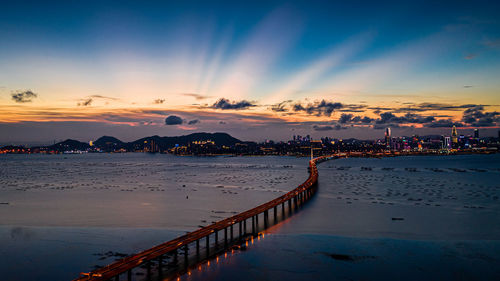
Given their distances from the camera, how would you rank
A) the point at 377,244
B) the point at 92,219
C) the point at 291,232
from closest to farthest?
the point at 377,244 < the point at 291,232 < the point at 92,219

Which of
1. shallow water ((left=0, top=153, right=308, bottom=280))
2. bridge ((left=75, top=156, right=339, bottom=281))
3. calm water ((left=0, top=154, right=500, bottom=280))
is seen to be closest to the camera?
bridge ((left=75, top=156, right=339, bottom=281))

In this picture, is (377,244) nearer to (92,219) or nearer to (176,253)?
(176,253)

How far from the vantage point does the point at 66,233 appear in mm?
36562

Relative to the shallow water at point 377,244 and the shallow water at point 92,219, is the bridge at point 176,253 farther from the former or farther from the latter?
the shallow water at point 92,219

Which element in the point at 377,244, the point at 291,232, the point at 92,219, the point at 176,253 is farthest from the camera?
the point at 92,219

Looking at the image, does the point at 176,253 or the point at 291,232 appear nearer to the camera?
the point at 176,253

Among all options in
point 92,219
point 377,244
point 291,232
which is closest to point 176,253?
point 291,232

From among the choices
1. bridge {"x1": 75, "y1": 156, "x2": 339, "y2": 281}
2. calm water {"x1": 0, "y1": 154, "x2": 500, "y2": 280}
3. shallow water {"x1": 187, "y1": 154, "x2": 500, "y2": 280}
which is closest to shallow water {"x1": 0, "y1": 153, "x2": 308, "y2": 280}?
calm water {"x1": 0, "y1": 154, "x2": 500, "y2": 280}

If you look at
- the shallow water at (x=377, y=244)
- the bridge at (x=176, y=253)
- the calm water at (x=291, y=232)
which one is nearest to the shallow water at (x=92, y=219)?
the calm water at (x=291, y=232)

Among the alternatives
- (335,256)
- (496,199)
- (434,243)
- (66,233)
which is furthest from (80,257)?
(496,199)

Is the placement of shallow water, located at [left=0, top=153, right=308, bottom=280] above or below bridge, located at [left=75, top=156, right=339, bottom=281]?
below

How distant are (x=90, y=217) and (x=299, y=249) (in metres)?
27.9

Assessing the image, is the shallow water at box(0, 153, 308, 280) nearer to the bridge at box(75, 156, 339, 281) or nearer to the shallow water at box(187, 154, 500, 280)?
the bridge at box(75, 156, 339, 281)

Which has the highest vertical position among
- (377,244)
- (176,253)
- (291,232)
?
(176,253)
